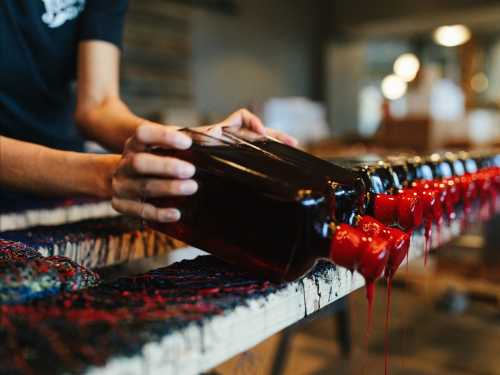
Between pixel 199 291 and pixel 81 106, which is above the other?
pixel 81 106

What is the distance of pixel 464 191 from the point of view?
0.72 m

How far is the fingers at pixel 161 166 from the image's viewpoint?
428mm

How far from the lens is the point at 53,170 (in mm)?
605

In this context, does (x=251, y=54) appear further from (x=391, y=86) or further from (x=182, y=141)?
(x=391, y=86)

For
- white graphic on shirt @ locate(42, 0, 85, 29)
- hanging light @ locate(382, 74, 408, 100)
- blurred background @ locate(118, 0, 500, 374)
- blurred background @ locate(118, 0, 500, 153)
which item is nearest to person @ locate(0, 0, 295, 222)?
white graphic on shirt @ locate(42, 0, 85, 29)

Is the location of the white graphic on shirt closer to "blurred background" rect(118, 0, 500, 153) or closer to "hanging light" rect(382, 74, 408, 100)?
"blurred background" rect(118, 0, 500, 153)

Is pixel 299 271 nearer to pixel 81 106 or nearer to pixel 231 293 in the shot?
pixel 231 293

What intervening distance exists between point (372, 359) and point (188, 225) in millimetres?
1788

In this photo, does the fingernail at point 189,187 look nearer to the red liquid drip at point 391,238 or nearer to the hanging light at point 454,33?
the red liquid drip at point 391,238

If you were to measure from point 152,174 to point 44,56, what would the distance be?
0.59 metres

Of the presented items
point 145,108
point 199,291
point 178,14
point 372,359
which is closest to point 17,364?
point 199,291

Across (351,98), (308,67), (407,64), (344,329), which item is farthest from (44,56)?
(407,64)

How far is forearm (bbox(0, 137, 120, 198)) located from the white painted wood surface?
250mm

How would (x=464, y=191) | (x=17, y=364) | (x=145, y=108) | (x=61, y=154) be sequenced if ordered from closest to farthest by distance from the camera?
(x=17, y=364), (x=61, y=154), (x=464, y=191), (x=145, y=108)
